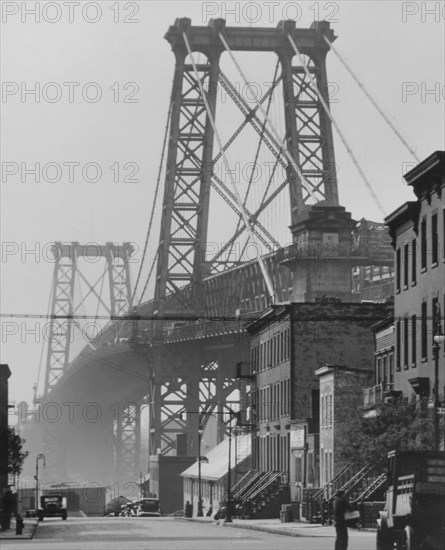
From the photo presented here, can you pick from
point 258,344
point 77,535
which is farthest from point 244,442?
point 77,535

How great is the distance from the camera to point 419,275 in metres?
69.8

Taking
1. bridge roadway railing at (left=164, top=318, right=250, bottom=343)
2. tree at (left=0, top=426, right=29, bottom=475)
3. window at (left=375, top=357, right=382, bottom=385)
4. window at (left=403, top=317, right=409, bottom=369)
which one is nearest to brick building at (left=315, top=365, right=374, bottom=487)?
window at (left=375, top=357, right=382, bottom=385)

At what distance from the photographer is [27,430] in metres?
200

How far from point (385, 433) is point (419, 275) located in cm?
743

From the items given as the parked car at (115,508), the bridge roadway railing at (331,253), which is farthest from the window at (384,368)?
the parked car at (115,508)

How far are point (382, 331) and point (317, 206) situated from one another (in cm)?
3646

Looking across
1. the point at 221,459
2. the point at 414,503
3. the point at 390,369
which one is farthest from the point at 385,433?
the point at 221,459

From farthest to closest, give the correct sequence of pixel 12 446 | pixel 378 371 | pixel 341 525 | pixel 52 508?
pixel 52 508, pixel 12 446, pixel 378 371, pixel 341 525

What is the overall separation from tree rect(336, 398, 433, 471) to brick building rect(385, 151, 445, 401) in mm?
1433

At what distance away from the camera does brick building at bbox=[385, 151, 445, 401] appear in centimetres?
6650

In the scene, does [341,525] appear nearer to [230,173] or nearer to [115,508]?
[230,173]

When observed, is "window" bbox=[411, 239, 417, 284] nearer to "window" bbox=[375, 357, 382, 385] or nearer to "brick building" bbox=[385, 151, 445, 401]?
"brick building" bbox=[385, 151, 445, 401]

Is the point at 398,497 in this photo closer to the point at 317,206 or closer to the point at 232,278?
the point at 317,206

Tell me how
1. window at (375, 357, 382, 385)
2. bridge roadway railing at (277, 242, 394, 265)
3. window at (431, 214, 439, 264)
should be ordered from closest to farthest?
window at (431, 214, 439, 264), window at (375, 357, 382, 385), bridge roadway railing at (277, 242, 394, 265)
